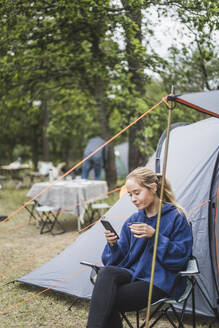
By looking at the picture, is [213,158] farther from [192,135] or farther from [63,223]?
[63,223]

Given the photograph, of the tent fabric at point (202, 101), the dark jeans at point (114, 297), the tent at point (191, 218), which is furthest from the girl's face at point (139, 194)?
the tent at point (191, 218)

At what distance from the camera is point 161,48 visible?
8031 mm

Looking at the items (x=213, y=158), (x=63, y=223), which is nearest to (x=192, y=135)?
(x=213, y=158)

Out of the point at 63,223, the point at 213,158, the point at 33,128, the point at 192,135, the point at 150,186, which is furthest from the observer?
the point at 33,128

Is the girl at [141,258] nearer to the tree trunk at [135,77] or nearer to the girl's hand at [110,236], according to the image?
the girl's hand at [110,236]

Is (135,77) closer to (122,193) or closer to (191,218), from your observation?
(122,193)

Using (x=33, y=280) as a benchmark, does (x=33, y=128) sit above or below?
above

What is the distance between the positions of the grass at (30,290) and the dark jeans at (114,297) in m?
0.93

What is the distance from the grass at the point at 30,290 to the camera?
3.31 meters

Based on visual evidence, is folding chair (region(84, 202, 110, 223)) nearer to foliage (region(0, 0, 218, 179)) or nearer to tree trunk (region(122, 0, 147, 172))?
tree trunk (region(122, 0, 147, 172))

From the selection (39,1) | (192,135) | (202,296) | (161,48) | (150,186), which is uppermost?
(39,1)

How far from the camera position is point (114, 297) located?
7.82ft

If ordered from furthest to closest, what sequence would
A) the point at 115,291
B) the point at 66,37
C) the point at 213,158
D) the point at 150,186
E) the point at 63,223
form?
the point at 66,37, the point at 63,223, the point at 213,158, the point at 150,186, the point at 115,291

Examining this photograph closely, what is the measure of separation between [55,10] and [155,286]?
19.1 feet
